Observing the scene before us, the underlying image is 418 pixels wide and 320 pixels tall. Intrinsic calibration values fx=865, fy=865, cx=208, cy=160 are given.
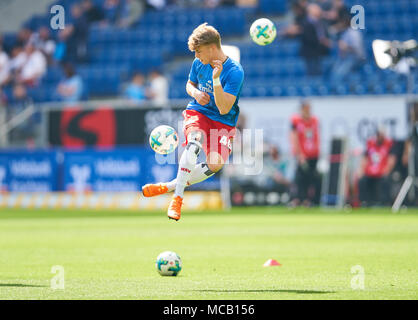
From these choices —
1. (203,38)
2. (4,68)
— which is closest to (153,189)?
(203,38)

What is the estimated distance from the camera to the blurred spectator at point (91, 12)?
3197cm

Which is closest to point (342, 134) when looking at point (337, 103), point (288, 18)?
point (337, 103)

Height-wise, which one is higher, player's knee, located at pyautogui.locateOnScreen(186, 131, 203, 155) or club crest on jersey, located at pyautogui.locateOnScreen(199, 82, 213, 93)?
club crest on jersey, located at pyautogui.locateOnScreen(199, 82, 213, 93)

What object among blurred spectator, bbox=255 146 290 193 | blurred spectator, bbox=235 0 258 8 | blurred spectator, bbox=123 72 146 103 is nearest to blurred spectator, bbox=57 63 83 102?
blurred spectator, bbox=123 72 146 103

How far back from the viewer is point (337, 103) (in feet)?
77.4

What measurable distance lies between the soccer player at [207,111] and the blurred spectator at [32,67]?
71.6 feet

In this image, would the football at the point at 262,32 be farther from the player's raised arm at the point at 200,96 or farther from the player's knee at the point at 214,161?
the player's knee at the point at 214,161

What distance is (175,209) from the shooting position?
30.1 feet

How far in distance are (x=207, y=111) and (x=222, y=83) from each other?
445mm

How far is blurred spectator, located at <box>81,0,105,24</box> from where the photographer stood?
32.0 metres

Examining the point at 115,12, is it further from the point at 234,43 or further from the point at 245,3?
the point at 234,43

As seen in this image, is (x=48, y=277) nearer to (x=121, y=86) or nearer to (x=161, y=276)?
(x=161, y=276)

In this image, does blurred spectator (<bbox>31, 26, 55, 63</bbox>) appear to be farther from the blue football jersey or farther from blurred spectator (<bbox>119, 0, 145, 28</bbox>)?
the blue football jersey

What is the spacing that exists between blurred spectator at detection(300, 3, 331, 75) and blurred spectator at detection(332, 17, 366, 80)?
2.13 feet
